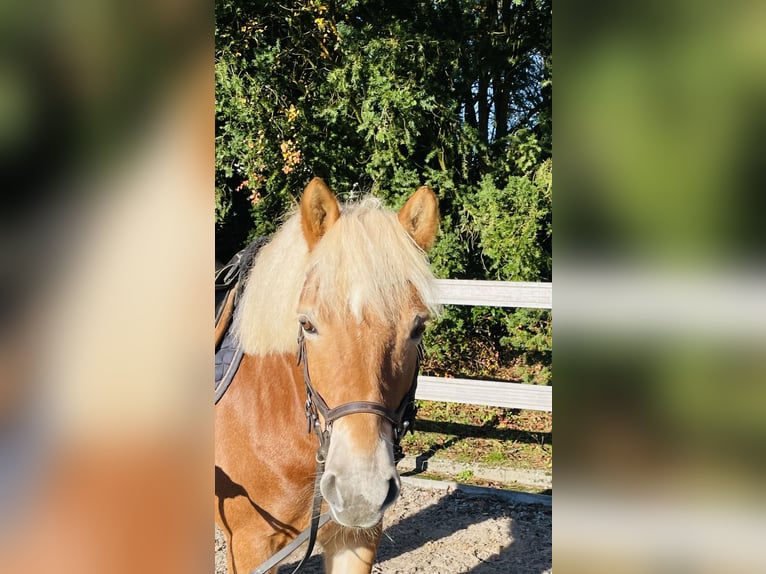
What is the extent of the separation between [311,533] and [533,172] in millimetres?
4731

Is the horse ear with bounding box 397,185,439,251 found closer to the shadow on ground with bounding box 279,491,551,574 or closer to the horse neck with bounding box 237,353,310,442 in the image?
the horse neck with bounding box 237,353,310,442

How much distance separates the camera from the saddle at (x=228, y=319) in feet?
6.66

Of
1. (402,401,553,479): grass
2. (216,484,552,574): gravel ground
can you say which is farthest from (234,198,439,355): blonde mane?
(402,401,553,479): grass

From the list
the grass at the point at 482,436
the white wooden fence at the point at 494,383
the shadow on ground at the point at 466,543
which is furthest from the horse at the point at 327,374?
the grass at the point at 482,436

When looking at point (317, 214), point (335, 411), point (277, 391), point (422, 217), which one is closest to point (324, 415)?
point (335, 411)

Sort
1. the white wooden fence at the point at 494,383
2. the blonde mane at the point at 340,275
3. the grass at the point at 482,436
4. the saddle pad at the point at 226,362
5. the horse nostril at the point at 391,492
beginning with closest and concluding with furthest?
the horse nostril at the point at 391,492 < the blonde mane at the point at 340,275 < the saddle pad at the point at 226,362 < the white wooden fence at the point at 494,383 < the grass at the point at 482,436

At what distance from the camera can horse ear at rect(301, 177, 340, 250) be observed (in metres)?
1.65

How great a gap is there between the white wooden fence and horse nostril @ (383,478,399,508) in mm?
2555

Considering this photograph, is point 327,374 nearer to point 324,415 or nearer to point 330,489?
point 324,415

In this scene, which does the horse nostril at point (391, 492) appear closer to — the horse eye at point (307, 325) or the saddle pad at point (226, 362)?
the horse eye at point (307, 325)

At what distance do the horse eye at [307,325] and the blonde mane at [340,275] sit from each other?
0.06 m

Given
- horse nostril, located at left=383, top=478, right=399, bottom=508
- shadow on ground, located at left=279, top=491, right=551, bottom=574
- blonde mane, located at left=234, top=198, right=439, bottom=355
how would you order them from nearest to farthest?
horse nostril, located at left=383, top=478, right=399, bottom=508, blonde mane, located at left=234, top=198, right=439, bottom=355, shadow on ground, located at left=279, top=491, right=551, bottom=574

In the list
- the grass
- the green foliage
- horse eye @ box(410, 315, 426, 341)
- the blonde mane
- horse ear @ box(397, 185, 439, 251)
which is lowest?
the grass

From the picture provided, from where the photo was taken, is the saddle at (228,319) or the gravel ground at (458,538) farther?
the gravel ground at (458,538)
